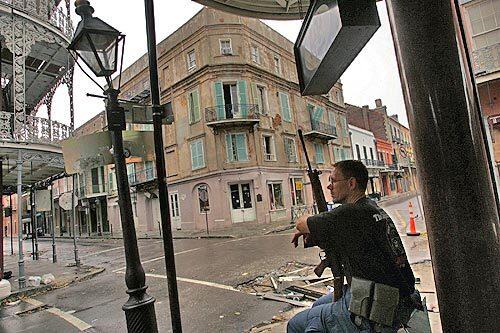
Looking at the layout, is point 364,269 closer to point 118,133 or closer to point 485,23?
point 118,133

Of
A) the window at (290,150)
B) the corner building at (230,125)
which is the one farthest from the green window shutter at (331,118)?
the window at (290,150)

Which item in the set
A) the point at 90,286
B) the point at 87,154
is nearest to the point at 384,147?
the point at 90,286

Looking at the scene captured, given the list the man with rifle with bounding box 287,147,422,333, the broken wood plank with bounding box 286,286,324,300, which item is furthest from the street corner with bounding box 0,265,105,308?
the man with rifle with bounding box 287,147,422,333

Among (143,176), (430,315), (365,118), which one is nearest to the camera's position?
(430,315)

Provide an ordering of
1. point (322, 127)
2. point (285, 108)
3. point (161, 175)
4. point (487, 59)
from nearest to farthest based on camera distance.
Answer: point (161, 175), point (487, 59), point (285, 108), point (322, 127)

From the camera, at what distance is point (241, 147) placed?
800 inches

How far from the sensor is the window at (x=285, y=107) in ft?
75.5

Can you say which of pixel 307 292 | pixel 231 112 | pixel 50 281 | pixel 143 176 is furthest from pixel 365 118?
pixel 307 292

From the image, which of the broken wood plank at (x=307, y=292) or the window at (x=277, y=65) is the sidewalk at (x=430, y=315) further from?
the window at (x=277, y=65)

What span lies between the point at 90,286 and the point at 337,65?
7.65 m

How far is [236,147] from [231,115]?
79.9 inches

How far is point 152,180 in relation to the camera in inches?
933

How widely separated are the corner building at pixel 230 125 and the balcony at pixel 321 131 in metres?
1.75

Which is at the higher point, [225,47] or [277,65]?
[225,47]
